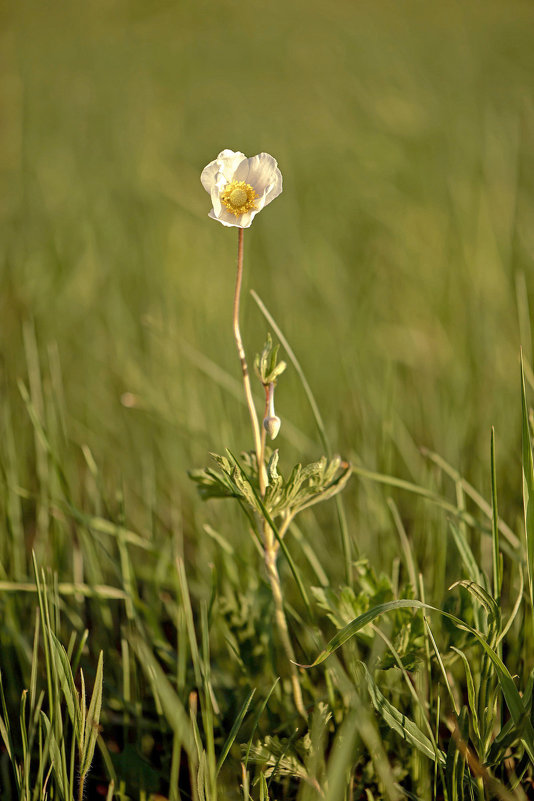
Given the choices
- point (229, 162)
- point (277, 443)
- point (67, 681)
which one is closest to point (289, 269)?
point (277, 443)

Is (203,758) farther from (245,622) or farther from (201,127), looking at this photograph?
(201,127)

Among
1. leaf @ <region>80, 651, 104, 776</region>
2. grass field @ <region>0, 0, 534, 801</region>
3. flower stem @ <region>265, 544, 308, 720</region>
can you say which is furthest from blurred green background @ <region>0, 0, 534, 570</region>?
leaf @ <region>80, 651, 104, 776</region>

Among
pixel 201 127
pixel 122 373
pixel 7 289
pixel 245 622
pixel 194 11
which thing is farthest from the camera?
pixel 194 11

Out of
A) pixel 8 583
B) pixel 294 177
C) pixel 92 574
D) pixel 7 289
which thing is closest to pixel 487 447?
pixel 92 574

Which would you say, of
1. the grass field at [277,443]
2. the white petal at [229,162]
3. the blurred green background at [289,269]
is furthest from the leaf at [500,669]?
the white petal at [229,162]

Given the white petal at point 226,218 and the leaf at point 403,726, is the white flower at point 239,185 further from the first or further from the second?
the leaf at point 403,726

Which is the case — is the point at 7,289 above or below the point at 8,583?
above

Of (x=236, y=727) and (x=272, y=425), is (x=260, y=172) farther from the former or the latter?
(x=236, y=727)
